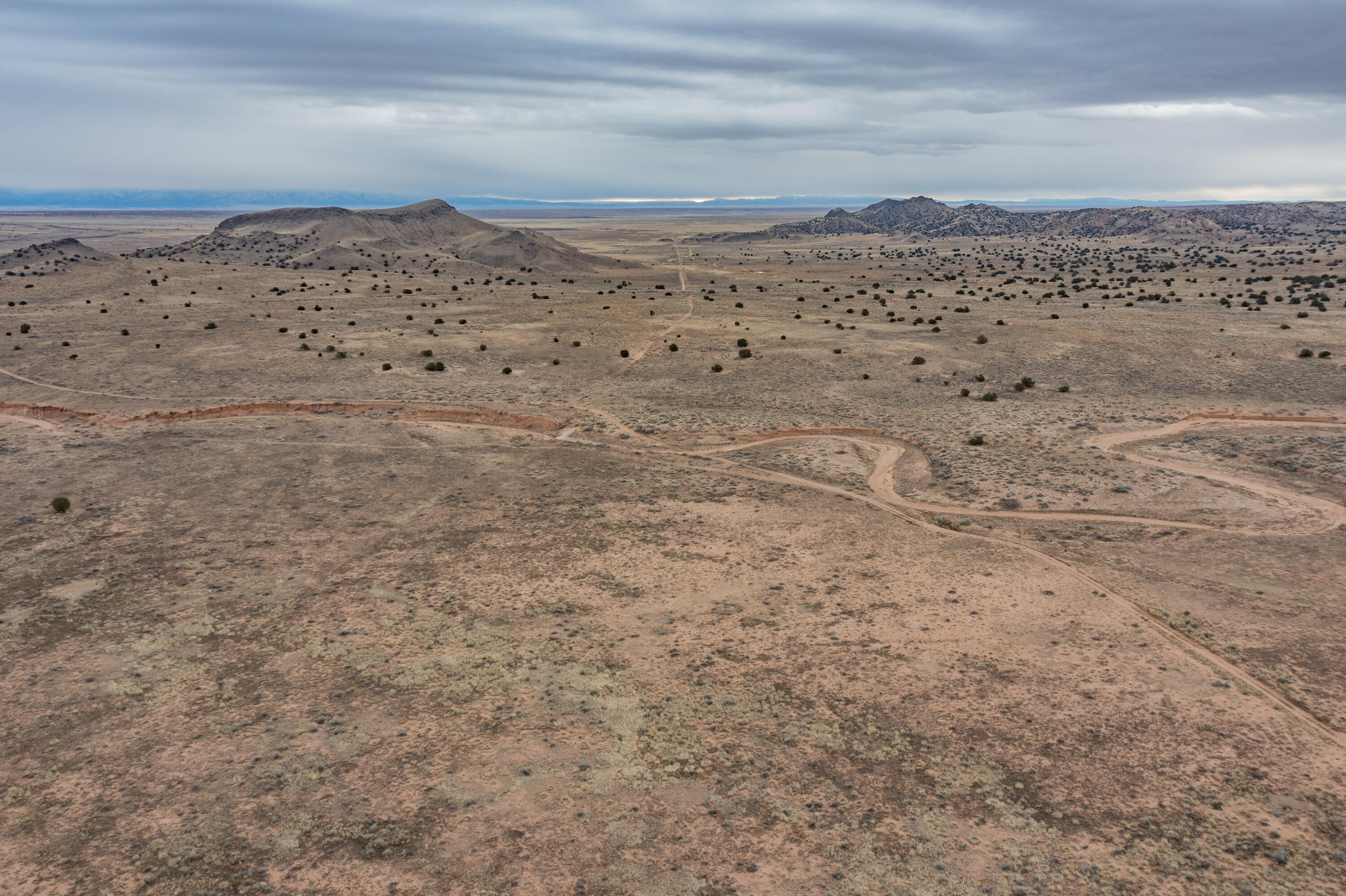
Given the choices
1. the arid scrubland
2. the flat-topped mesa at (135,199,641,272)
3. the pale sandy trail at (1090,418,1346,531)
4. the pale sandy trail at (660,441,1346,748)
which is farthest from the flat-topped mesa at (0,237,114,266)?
the pale sandy trail at (1090,418,1346,531)

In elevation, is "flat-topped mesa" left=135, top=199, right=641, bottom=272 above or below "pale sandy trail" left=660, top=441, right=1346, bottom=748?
above

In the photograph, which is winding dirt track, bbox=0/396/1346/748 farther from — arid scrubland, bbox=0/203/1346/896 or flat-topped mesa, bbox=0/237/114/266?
flat-topped mesa, bbox=0/237/114/266

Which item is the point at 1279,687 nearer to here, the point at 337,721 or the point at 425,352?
the point at 337,721

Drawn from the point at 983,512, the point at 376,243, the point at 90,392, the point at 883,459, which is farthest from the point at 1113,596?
the point at 376,243

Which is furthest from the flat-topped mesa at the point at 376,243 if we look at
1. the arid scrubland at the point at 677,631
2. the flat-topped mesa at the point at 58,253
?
the arid scrubland at the point at 677,631

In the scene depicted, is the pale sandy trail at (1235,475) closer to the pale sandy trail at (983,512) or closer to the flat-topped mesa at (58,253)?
the pale sandy trail at (983,512)

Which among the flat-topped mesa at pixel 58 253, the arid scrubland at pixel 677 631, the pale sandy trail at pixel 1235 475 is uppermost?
the flat-topped mesa at pixel 58 253

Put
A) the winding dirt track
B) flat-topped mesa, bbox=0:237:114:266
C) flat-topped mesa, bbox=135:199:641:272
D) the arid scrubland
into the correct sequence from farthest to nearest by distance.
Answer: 1. flat-topped mesa, bbox=135:199:641:272
2. flat-topped mesa, bbox=0:237:114:266
3. the winding dirt track
4. the arid scrubland
